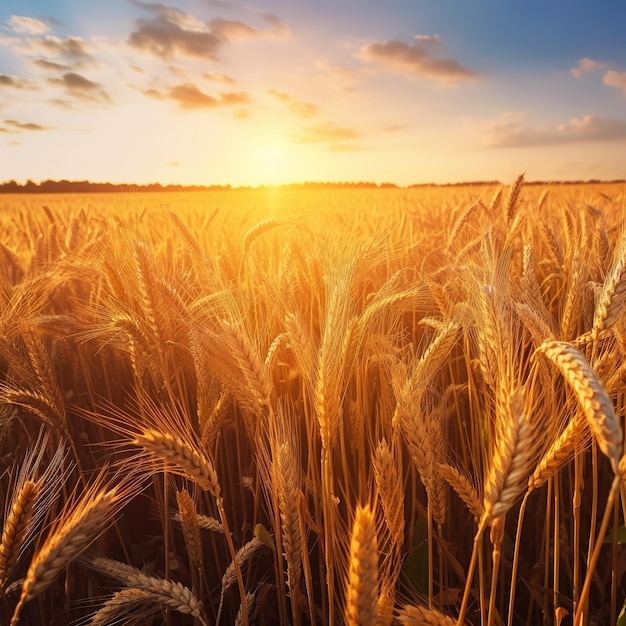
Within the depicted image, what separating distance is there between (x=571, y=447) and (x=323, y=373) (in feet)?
1.51

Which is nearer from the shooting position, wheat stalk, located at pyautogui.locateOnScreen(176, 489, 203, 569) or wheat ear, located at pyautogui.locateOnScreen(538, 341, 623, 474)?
wheat ear, located at pyautogui.locateOnScreen(538, 341, 623, 474)

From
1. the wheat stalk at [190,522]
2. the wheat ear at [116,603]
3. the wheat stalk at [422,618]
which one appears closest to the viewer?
the wheat stalk at [422,618]

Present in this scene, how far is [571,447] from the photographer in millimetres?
855

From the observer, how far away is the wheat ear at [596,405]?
22.9 inches

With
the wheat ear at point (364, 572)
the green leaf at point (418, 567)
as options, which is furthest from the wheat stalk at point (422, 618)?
the green leaf at point (418, 567)

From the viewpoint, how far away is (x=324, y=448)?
97 centimetres

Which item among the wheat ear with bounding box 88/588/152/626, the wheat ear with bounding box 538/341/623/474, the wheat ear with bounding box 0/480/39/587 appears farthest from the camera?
the wheat ear with bounding box 88/588/152/626

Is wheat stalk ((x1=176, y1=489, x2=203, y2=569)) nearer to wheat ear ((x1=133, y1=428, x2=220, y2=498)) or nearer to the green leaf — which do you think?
wheat ear ((x1=133, y1=428, x2=220, y2=498))

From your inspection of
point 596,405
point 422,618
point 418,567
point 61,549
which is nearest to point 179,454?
point 61,549

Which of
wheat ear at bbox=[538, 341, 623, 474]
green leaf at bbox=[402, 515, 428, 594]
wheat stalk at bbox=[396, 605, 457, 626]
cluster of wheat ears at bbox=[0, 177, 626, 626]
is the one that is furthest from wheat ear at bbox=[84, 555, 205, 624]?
wheat ear at bbox=[538, 341, 623, 474]

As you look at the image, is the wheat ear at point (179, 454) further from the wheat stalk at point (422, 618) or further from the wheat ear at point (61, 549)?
the wheat stalk at point (422, 618)

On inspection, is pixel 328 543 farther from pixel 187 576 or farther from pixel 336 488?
pixel 187 576

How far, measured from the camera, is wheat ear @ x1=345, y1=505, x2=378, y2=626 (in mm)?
659

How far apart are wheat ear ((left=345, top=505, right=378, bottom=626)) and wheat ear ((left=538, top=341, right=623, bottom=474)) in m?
0.31
